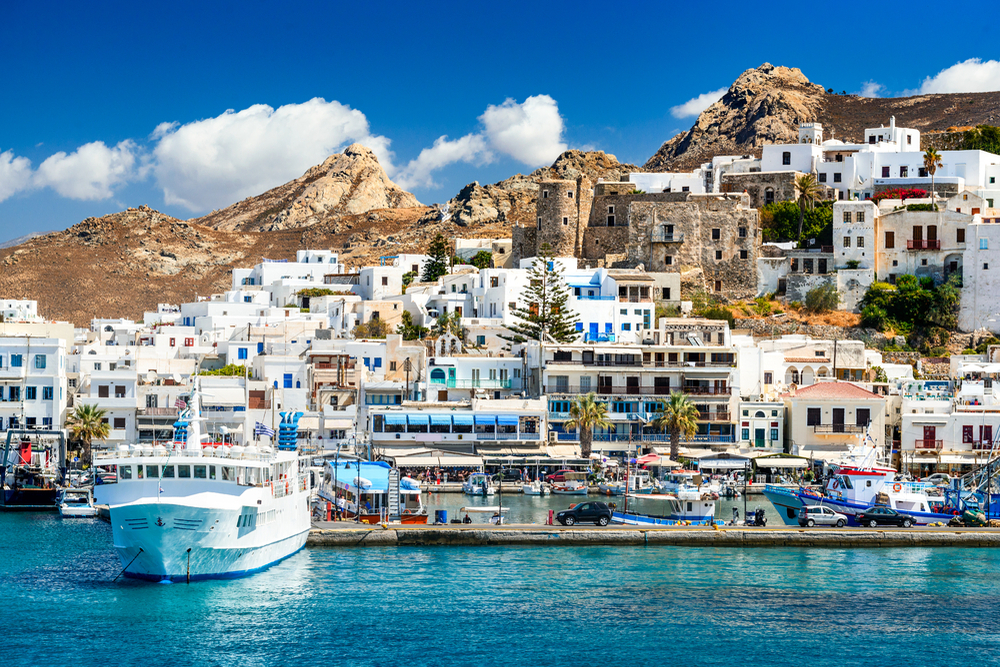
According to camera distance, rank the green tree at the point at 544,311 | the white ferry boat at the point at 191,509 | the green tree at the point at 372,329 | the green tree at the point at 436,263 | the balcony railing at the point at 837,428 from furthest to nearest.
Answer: the green tree at the point at 436,263, the green tree at the point at 372,329, the green tree at the point at 544,311, the balcony railing at the point at 837,428, the white ferry boat at the point at 191,509

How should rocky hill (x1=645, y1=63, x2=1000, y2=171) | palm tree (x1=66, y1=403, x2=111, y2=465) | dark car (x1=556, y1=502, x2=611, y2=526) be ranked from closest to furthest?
1. dark car (x1=556, y1=502, x2=611, y2=526)
2. palm tree (x1=66, y1=403, x2=111, y2=465)
3. rocky hill (x1=645, y1=63, x2=1000, y2=171)

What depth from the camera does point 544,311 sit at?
70375mm

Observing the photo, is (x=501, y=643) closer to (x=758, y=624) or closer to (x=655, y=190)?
(x=758, y=624)

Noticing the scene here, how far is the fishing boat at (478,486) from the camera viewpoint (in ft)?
176

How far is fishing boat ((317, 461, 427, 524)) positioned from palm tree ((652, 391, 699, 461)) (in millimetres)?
16434

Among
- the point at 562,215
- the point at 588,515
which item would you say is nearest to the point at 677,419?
the point at 588,515

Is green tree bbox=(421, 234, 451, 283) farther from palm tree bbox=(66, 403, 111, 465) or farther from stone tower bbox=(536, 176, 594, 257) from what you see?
A: palm tree bbox=(66, 403, 111, 465)

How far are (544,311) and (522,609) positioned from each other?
38574mm

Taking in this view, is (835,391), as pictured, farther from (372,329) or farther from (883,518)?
(372,329)

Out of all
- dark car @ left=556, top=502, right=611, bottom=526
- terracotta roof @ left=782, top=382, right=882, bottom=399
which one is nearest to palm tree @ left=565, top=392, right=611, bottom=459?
terracotta roof @ left=782, top=382, right=882, bottom=399

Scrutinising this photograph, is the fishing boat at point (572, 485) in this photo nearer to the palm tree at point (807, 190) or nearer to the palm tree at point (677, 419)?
the palm tree at point (677, 419)

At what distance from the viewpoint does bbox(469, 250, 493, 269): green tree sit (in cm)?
8888

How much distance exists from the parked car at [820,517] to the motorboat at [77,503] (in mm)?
26581

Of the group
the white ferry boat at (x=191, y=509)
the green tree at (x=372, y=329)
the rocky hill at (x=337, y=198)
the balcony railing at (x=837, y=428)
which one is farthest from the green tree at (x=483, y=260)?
the rocky hill at (x=337, y=198)
